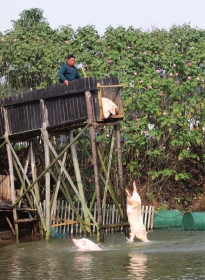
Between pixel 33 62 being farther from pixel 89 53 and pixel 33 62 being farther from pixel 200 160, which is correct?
pixel 200 160

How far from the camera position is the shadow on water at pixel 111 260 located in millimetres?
13867

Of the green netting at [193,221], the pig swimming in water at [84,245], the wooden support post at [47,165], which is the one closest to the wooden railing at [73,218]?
the wooden support post at [47,165]

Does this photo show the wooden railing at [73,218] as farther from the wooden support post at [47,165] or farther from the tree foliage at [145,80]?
the tree foliage at [145,80]

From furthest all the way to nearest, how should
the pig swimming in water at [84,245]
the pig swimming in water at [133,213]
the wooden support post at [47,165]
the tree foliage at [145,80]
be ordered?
the tree foliage at [145,80], the wooden support post at [47,165], the pig swimming in water at [133,213], the pig swimming in water at [84,245]

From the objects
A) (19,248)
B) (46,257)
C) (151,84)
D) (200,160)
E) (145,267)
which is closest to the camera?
(145,267)

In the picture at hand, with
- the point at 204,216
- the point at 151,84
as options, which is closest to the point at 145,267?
the point at 204,216

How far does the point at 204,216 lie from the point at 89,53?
24.0 ft

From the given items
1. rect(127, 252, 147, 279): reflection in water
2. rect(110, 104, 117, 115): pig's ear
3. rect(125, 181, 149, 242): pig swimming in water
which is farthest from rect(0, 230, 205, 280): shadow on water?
rect(110, 104, 117, 115): pig's ear

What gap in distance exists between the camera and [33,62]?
2867 cm

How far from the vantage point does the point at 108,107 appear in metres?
20.8

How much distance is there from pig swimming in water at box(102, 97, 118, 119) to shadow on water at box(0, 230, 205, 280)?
125 inches

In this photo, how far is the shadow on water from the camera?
1387 cm

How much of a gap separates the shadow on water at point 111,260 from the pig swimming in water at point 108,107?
3.19 metres

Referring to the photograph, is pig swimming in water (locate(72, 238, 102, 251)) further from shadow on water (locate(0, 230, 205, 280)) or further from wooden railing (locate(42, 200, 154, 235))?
wooden railing (locate(42, 200, 154, 235))
